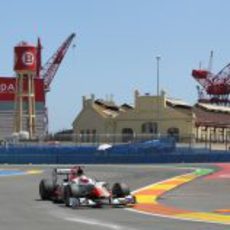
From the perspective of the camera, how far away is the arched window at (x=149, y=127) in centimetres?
9651

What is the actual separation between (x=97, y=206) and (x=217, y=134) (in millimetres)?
82069

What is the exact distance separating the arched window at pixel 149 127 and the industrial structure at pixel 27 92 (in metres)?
14.8

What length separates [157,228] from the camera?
1424 cm

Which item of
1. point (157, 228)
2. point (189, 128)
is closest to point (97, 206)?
point (157, 228)

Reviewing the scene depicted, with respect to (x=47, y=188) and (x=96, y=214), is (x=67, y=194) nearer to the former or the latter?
(x=47, y=188)

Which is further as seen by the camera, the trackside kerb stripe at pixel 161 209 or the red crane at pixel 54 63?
the red crane at pixel 54 63

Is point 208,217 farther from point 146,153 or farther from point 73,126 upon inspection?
point 73,126

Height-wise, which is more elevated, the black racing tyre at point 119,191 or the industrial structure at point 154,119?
the industrial structure at point 154,119

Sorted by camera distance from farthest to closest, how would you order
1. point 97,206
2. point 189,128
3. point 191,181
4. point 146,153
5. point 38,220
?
point 189,128 → point 146,153 → point 191,181 → point 97,206 → point 38,220

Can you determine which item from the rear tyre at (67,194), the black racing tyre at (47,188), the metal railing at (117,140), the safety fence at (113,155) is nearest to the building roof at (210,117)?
the metal railing at (117,140)

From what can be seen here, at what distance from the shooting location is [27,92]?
104m

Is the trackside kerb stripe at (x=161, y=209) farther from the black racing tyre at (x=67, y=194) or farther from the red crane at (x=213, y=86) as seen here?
the red crane at (x=213, y=86)

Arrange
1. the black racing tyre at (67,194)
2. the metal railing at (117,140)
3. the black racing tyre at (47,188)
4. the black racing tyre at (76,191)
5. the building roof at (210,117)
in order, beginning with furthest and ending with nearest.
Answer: the building roof at (210,117), the metal railing at (117,140), the black racing tyre at (47,188), the black racing tyre at (67,194), the black racing tyre at (76,191)

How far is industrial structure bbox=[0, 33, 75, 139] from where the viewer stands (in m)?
103
